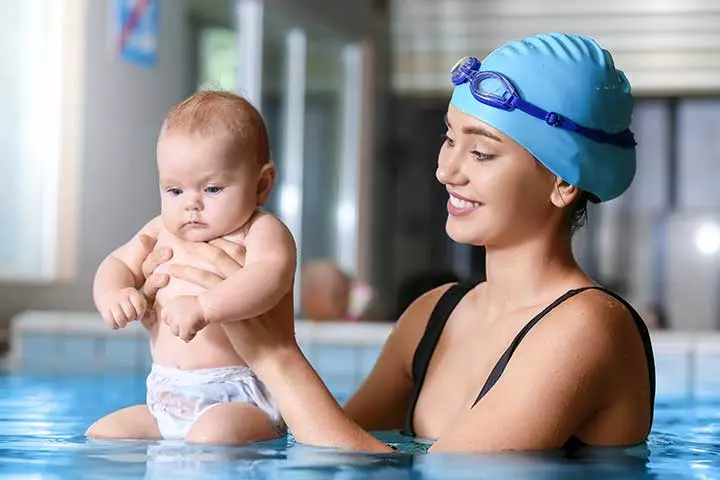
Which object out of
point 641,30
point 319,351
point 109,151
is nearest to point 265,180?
point 319,351

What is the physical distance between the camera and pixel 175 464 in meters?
2.47

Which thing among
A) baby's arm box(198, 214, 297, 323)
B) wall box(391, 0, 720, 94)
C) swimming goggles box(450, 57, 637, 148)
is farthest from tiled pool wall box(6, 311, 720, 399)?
wall box(391, 0, 720, 94)

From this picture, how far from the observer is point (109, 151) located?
9945 millimetres

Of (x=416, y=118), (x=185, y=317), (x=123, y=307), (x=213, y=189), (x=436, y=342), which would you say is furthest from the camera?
(x=416, y=118)

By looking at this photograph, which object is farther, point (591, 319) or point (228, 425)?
point (228, 425)

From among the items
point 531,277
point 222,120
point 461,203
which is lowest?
point 531,277

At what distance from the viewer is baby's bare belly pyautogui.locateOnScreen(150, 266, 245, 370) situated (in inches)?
108

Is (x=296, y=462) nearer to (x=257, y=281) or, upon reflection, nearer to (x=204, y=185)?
(x=257, y=281)

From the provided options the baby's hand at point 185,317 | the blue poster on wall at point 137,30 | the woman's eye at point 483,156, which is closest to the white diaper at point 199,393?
the baby's hand at point 185,317

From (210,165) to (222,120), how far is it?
100mm

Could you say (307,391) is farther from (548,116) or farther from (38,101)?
(38,101)

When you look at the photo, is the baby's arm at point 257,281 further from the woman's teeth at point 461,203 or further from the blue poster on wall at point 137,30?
the blue poster on wall at point 137,30

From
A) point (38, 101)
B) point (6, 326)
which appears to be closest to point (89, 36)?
point (38, 101)

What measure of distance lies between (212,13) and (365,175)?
14.4ft
